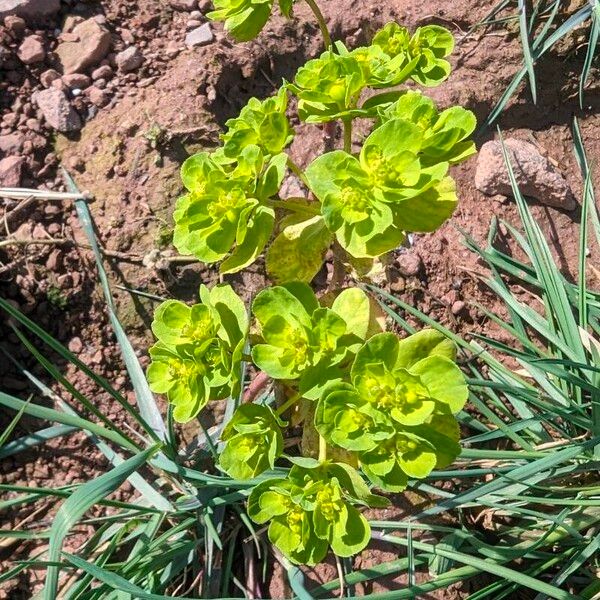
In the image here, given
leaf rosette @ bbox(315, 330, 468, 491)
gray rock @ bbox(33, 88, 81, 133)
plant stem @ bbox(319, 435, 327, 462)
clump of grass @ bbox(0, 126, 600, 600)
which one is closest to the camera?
leaf rosette @ bbox(315, 330, 468, 491)

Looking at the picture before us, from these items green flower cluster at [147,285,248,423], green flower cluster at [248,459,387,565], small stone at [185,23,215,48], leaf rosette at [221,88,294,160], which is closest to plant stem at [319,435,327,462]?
green flower cluster at [248,459,387,565]

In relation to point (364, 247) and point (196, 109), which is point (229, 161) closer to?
point (364, 247)

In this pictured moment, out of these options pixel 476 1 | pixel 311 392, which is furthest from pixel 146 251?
pixel 476 1

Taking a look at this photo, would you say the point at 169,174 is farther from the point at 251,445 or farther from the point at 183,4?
the point at 251,445

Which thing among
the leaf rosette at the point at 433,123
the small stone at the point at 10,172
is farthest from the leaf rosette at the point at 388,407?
the small stone at the point at 10,172

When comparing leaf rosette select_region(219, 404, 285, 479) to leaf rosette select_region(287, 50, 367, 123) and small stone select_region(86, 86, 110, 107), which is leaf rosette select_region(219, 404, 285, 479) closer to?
leaf rosette select_region(287, 50, 367, 123)
